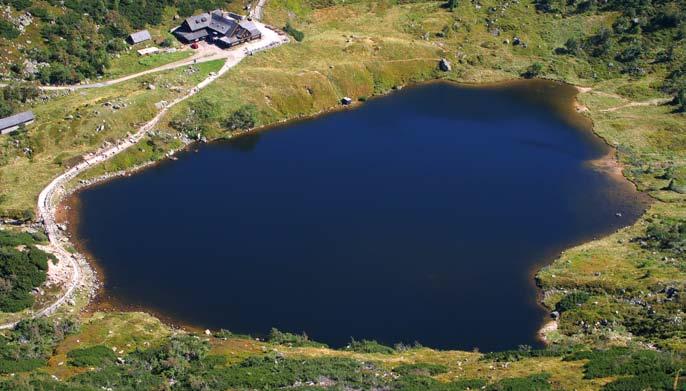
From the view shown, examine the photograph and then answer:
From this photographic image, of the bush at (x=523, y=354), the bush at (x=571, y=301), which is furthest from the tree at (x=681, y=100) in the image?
the bush at (x=523, y=354)

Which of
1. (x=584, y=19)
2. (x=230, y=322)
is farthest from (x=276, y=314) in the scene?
(x=584, y=19)

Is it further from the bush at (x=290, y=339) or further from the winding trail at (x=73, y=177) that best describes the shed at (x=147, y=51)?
the bush at (x=290, y=339)

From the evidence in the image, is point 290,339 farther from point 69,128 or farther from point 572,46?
point 572,46

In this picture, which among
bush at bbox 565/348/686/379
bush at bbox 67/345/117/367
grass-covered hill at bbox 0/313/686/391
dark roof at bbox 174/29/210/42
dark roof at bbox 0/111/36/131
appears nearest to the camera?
bush at bbox 565/348/686/379

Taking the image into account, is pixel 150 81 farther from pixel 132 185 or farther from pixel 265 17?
pixel 265 17

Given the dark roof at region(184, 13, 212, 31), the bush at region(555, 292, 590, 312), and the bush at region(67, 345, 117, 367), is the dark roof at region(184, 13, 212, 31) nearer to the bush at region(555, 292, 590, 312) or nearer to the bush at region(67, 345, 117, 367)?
the bush at region(67, 345, 117, 367)

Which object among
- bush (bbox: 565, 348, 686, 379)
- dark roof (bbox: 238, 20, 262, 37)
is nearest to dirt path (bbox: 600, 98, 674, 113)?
dark roof (bbox: 238, 20, 262, 37)
